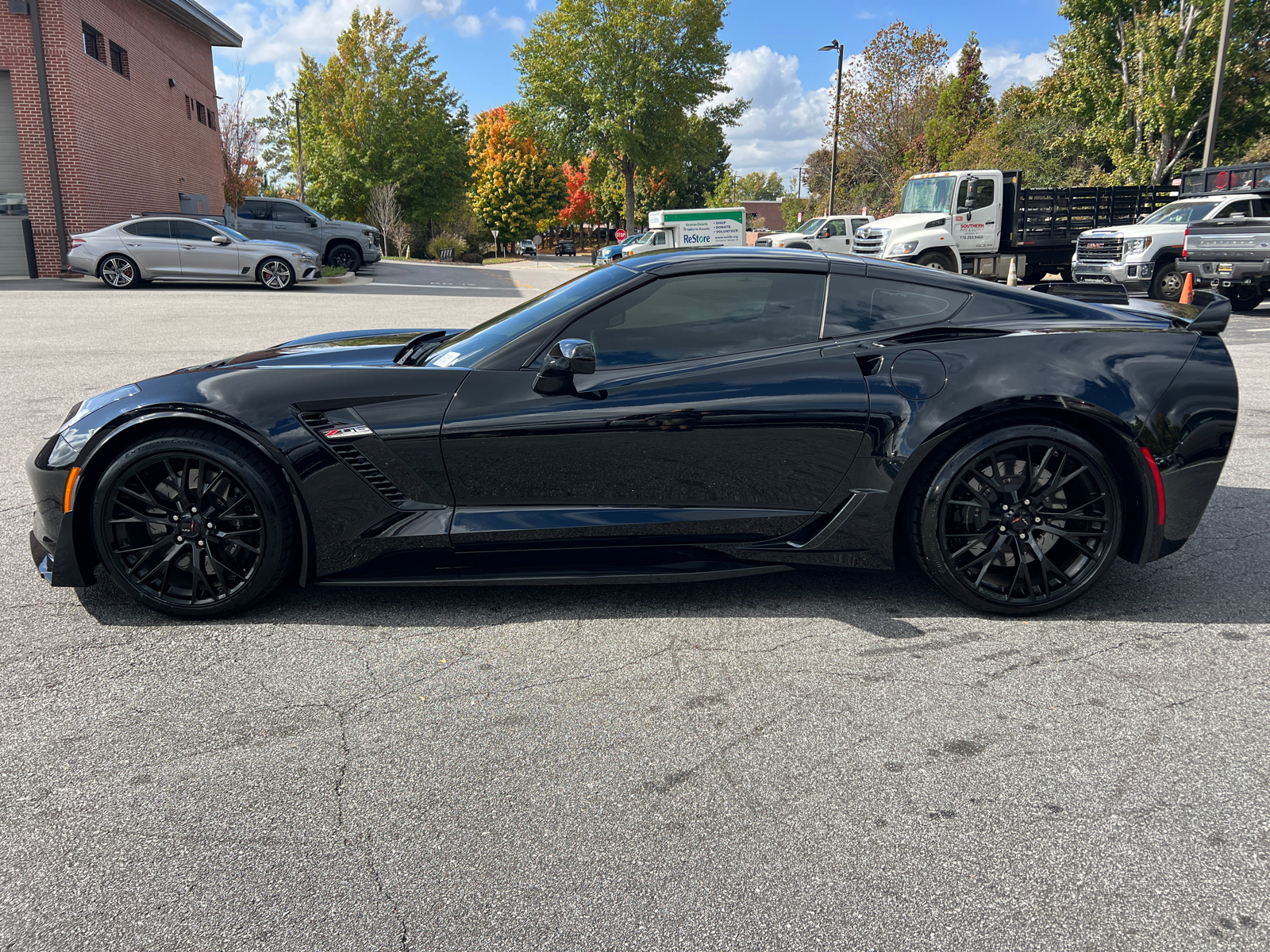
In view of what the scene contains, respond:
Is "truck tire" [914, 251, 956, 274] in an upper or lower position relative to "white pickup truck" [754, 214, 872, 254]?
lower

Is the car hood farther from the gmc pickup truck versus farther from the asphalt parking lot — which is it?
the gmc pickup truck

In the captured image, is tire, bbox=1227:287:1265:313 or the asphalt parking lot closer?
the asphalt parking lot

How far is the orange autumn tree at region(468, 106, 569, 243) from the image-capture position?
201 feet

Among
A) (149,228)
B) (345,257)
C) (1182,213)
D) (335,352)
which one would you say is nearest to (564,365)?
(335,352)

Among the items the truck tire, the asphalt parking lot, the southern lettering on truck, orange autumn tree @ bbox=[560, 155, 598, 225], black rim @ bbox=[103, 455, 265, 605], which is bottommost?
the asphalt parking lot

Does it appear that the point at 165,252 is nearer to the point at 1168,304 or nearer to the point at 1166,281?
the point at 1166,281

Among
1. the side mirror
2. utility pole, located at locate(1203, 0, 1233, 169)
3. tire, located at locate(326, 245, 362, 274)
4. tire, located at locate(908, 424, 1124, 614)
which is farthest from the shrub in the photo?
tire, located at locate(908, 424, 1124, 614)

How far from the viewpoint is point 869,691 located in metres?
3.00

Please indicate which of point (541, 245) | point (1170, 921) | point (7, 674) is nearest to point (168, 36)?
point (7, 674)

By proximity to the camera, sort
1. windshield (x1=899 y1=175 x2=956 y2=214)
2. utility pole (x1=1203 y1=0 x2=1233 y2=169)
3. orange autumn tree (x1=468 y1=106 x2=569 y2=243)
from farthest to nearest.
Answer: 1. orange autumn tree (x1=468 y1=106 x2=569 y2=243)
2. windshield (x1=899 y1=175 x2=956 y2=214)
3. utility pole (x1=1203 y1=0 x2=1233 y2=169)

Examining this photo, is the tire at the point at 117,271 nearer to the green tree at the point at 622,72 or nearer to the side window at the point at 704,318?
the side window at the point at 704,318

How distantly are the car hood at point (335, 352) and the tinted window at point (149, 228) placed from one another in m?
17.3

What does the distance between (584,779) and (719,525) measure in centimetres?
123

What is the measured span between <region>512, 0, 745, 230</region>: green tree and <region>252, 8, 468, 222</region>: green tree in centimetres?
931
